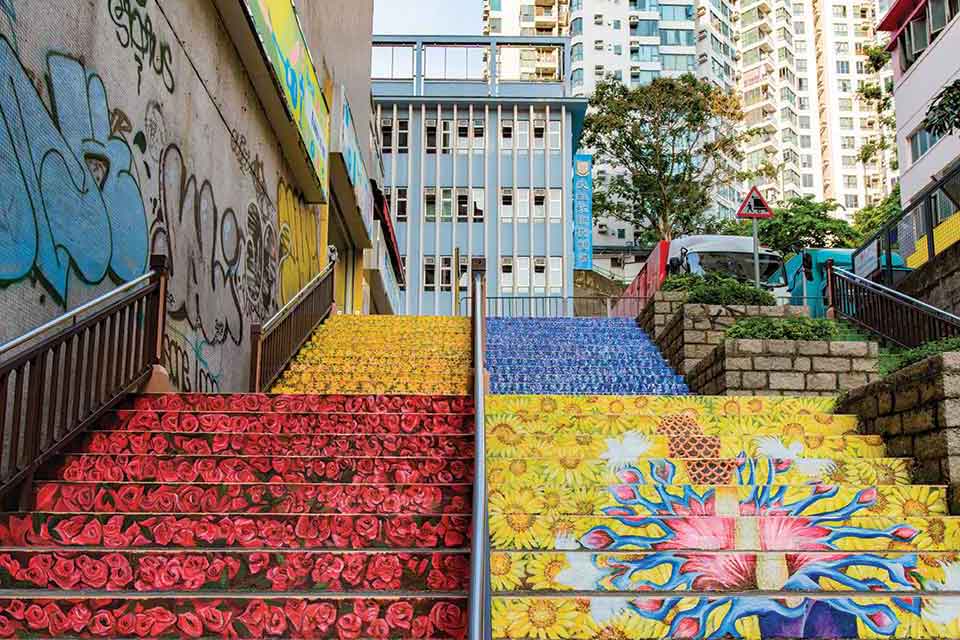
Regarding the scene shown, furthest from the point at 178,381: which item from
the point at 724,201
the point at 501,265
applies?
the point at 724,201

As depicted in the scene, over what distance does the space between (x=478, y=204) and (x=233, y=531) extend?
120 feet

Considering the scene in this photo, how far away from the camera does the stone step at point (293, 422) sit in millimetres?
6602

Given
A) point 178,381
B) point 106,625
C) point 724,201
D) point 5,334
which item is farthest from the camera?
point 724,201

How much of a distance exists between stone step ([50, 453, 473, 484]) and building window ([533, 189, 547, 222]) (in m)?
35.1

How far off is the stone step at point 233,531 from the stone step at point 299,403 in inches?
73.1

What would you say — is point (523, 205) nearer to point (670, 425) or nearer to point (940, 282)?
point (940, 282)

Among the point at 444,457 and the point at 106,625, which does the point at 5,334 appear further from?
the point at 444,457

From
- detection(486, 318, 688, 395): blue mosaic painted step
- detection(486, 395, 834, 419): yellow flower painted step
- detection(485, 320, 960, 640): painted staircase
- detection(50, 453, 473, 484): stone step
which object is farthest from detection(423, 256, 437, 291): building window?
detection(50, 453, 473, 484): stone step

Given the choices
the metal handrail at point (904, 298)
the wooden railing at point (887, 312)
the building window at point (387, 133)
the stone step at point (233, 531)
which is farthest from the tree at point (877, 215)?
the stone step at point (233, 531)

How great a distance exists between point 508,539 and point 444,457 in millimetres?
1199

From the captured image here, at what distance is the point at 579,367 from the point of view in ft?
43.7

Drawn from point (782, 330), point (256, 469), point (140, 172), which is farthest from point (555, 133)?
point (256, 469)

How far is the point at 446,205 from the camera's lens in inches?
1618

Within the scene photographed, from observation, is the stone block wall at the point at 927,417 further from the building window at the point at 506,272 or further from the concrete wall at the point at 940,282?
the building window at the point at 506,272
